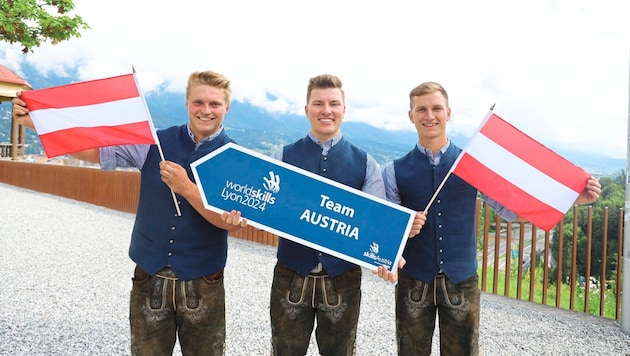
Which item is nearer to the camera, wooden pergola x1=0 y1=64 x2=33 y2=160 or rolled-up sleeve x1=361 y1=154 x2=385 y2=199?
rolled-up sleeve x1=361 y1=154 x2=385 y2=199

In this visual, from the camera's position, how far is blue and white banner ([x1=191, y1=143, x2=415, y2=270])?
8.45 ft

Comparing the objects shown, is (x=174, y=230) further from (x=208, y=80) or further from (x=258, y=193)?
(x=208, y=80)

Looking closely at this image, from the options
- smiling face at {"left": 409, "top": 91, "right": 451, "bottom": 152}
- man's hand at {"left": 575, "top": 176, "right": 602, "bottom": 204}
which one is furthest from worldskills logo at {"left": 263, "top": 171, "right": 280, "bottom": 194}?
man's hand at {"left": 575, "top": 176, "right": 602, "bottom": 204}

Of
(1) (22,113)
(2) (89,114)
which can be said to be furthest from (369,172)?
(1) (22,113)

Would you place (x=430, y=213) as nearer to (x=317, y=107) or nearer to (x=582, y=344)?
(x=317, y=107)

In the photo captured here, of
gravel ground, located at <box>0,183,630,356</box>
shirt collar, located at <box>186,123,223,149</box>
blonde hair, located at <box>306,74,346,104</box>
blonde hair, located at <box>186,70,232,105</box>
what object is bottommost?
gravel ground, located at <box>0,183,630,356</box>

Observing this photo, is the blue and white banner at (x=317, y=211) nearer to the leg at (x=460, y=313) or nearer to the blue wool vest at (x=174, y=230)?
the blue wool vest at (x=174, y=230)

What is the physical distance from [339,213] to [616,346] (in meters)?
4.43

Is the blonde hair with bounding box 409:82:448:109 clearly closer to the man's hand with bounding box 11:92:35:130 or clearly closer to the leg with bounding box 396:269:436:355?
the leg with bounding box 396:269:436:355

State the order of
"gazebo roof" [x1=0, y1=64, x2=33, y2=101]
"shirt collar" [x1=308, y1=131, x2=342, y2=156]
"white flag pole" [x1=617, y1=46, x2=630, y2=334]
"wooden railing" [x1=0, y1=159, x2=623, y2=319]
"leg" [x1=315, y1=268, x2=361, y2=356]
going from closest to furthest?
"leg" [x1=315, y1=268, x2=361, y2=356] < "shirt collar" [x1=308, y1=131, x2=342, y2=156] < "white flag pole" [x1=617, y1=46, x2=630, y2=334] < "wooden railing" [x1=0, y1=159, x2=623, y2=319] < "gazebo roof" [x1=0, y1=64, x2=33, y2=101]

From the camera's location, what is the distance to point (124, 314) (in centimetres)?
531

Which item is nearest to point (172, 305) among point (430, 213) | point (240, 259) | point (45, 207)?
point (430, 213)

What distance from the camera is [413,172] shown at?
2.78 meters

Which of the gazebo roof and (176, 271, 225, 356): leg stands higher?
the gazebo roof
